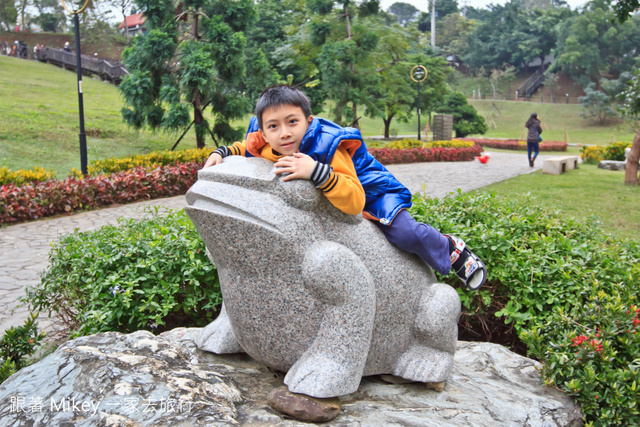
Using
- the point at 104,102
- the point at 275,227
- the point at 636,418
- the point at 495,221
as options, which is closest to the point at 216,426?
the point at 275,227

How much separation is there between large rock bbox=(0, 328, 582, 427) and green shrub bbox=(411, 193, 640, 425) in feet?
0.51

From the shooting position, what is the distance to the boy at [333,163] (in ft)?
6.46

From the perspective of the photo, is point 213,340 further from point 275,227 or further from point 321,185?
point 321,185

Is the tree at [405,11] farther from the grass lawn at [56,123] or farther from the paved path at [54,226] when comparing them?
the paved path at [54,226]

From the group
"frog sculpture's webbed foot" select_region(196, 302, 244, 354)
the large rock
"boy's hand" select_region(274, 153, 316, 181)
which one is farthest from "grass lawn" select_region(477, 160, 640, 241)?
"boy's hand" select_region(274, 153, 316, 181)

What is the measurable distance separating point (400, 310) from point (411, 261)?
23 cm

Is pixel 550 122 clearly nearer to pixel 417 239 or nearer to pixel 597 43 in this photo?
pixel 597 43

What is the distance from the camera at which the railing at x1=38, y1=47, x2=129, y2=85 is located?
27328 millimetres

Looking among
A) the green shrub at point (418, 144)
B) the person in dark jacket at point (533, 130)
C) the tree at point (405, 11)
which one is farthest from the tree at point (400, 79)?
the tree at point (405, 11)

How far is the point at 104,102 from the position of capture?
21250 millimetres

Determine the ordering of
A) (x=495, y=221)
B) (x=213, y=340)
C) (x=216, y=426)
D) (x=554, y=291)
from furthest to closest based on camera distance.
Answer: (x=495, y=221), (x=554, y=291), (x=213, y=340), (x=216, y=426)

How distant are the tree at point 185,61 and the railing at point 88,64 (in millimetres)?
16988

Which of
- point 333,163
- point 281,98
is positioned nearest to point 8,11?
point 281,98

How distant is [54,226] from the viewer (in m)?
7.40
